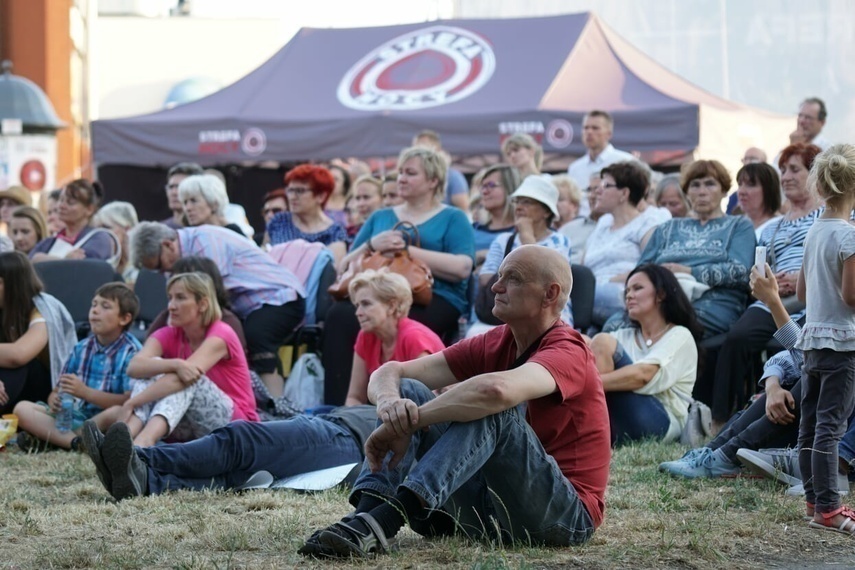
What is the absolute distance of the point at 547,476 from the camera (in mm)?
4277

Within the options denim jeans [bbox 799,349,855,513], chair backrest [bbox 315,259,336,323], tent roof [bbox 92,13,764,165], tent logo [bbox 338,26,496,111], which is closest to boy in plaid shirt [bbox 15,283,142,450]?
chair backrest [bbox 315,259,336,323]

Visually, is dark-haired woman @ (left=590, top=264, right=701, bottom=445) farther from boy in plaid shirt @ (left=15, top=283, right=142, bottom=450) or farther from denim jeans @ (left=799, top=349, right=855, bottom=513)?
boy in plaid shirt @ (left=15, top=283, right=142, bottom=450)

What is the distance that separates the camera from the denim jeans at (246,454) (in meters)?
6.04

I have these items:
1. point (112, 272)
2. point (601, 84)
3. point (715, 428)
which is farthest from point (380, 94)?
point (715, 428)

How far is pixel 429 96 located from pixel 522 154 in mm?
4420

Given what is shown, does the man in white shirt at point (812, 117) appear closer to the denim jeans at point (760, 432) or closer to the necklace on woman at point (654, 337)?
the necklace on woman at point (654, 337)

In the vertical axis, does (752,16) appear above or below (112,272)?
above

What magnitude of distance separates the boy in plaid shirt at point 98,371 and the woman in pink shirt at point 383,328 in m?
1.52

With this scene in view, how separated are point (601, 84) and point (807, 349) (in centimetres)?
1006

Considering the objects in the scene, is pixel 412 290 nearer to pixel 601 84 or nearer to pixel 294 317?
pixel 294 317

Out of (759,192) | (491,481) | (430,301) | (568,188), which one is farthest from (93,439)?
(568,188)

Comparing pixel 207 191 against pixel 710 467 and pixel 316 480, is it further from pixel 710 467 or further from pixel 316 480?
pixel 710 467

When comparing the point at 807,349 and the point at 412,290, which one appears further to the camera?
the point at 412,290

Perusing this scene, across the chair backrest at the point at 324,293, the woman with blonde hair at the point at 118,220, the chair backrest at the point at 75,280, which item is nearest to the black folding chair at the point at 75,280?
the chair backrest at the point at 75,280
